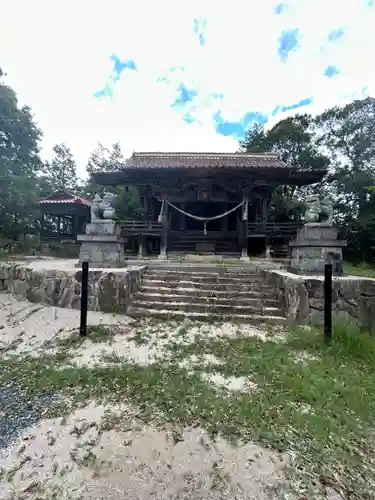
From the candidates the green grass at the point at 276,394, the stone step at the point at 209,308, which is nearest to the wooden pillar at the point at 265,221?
the stone step at the point at 209,308

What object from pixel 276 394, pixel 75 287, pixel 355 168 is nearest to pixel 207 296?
pixel 75 287

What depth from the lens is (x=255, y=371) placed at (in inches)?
114

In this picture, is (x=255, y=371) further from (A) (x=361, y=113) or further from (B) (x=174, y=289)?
(A) (x=361, y=113)

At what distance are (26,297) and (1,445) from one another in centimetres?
430

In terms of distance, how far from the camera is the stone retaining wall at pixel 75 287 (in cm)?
482

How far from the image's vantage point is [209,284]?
553cm

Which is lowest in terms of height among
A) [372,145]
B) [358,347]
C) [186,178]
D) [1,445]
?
[1,445]

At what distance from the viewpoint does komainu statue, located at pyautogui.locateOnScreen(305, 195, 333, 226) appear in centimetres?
584

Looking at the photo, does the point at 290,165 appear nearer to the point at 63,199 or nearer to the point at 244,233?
the point at 244,233

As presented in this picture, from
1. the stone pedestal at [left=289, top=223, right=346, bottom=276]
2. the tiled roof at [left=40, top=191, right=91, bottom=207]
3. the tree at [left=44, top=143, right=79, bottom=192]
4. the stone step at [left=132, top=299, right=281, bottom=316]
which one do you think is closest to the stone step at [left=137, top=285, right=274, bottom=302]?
the stone step at [left=132, top=299, right=281, bottom=316]

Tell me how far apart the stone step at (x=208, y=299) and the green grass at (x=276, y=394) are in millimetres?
1335

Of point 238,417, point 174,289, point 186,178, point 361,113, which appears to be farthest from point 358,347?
point 361,113

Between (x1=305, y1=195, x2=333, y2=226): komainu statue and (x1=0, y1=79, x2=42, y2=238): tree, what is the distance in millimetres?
11797

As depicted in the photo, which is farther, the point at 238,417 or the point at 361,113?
the point at 361,113
